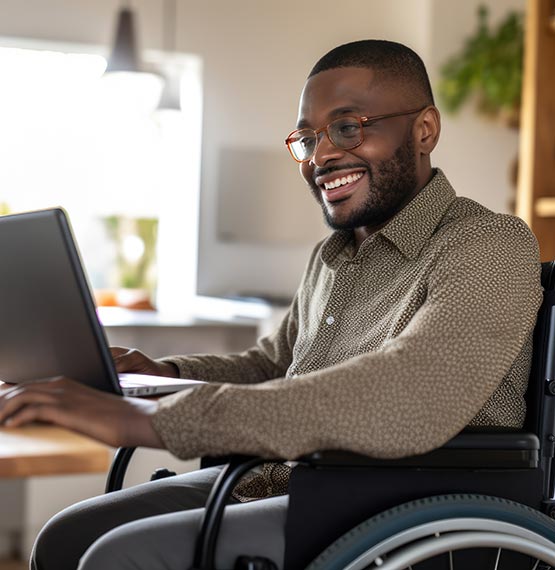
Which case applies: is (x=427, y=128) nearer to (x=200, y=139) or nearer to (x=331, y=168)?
(x=331, y=168)

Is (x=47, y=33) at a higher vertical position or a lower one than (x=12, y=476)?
higher

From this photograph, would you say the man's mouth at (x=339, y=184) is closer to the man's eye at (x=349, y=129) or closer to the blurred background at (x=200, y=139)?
the man's eye at (x=349, y=129)

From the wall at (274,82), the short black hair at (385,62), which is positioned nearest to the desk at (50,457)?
the short black hair at (385,62)

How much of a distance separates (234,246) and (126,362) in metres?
3.52

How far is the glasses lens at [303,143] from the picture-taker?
1.77 m

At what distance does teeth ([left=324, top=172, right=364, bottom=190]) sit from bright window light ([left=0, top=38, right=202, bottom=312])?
10.7 ft

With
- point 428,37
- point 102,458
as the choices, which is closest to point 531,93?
point 428,37

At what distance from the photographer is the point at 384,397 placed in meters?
1.25

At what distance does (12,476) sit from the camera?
1080 mm

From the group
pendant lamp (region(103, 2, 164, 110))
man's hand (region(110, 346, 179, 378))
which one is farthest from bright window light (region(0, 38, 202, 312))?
man's hand (region(110, 346, 179, 378))

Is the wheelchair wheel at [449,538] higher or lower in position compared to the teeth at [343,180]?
lower

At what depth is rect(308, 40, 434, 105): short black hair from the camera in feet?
5.67

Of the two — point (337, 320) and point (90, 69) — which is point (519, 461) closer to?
point (337, 320)

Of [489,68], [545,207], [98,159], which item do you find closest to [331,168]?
[545,207]
